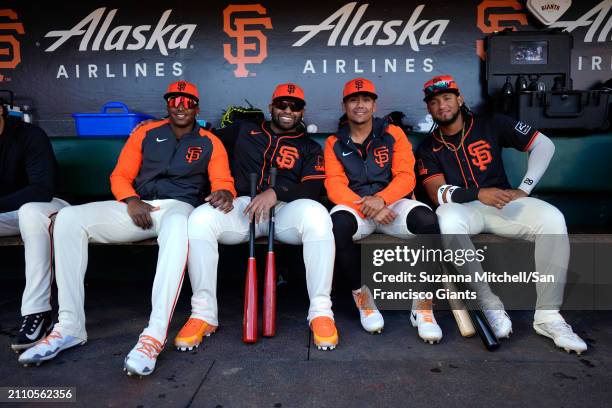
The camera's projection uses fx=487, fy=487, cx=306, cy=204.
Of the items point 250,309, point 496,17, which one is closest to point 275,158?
point 250,309

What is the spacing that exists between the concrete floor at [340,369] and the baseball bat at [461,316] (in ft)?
0.14

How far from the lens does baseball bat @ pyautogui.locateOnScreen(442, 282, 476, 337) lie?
2.20 metres

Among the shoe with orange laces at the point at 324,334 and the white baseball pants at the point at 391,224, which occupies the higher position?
the white baseball pants at the point at 391,224

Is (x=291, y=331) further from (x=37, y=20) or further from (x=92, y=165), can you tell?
(x=37, y=20)

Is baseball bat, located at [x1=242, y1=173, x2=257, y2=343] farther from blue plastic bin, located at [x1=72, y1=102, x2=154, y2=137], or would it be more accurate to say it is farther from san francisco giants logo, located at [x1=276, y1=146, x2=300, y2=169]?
blue plastic bin, located at [x1=72, y1=102, x2=154, y2=137]

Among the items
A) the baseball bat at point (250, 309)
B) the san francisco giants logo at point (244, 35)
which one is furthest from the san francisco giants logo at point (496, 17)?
the baseball bat at point (250, 309)

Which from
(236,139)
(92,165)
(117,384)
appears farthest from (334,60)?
(117,384)

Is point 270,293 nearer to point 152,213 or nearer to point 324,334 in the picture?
point 324,334

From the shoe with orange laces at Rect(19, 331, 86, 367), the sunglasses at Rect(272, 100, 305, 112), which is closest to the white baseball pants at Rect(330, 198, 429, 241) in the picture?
the sunglasses at Rect(272, 100, 305, 112)

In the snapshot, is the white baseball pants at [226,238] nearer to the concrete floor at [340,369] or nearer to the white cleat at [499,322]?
the concrete floor at [340,369]

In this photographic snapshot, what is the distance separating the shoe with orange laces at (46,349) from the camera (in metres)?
1.94

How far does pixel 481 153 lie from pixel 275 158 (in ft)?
3.65

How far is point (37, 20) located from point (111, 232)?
263cm

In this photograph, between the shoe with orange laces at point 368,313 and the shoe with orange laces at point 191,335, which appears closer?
the shoe with orange laces at point 191,335
